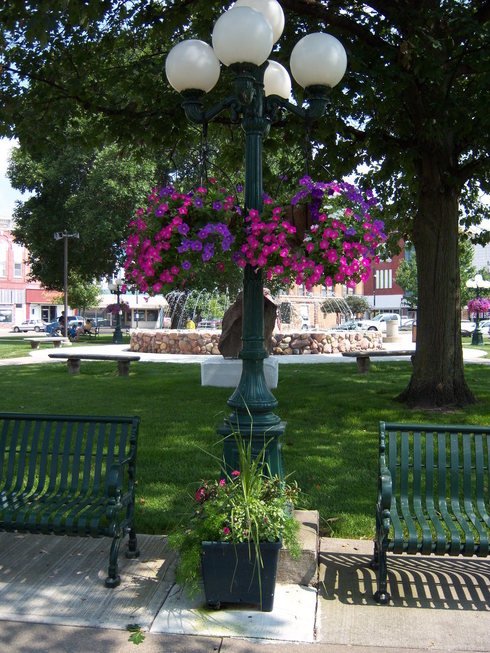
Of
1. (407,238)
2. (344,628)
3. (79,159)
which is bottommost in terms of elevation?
(344,628)

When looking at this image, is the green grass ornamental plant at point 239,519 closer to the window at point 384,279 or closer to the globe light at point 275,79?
the globe light at point 275,79

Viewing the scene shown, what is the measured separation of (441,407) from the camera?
9641mm

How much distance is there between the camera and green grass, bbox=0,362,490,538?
18.3ft

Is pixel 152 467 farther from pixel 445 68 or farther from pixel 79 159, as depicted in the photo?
pixel 79 159

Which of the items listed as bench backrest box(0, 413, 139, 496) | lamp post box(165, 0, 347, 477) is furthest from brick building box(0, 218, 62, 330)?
lamp post box(165, 0, 347, 477)

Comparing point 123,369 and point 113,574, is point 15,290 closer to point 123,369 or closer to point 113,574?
point 123,369

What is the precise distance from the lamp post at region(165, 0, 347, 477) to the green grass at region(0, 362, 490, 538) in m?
1.35

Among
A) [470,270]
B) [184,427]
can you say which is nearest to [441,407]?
[184,427]

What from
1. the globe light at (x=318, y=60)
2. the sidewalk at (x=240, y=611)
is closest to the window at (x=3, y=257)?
the sidewalk at (x=240, y=611)

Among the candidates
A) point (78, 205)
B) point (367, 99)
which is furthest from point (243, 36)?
point (78, 205)

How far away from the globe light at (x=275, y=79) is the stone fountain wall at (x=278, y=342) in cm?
1634

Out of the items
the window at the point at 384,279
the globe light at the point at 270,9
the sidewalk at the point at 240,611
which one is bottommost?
the sidewalk at the point at 240,611

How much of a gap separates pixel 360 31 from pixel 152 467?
6.70 meters

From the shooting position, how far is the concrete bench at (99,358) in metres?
14.4
